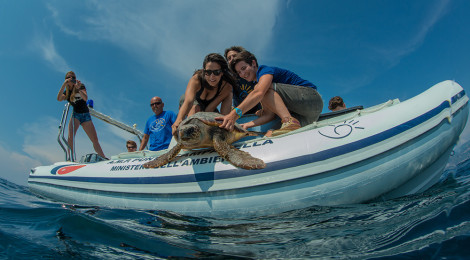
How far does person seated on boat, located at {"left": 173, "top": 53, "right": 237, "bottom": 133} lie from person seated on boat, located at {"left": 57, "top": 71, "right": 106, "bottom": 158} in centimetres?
395

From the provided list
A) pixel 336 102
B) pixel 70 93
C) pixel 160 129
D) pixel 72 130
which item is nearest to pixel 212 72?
pixel 160 129

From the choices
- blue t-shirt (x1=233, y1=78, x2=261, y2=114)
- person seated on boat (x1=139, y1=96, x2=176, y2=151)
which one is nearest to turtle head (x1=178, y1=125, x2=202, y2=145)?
blue t-shirt (x1=233, y1=78, x2=261, y2=114)

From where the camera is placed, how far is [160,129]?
5512 mm

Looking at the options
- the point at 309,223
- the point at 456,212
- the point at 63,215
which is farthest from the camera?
the point at 63,215

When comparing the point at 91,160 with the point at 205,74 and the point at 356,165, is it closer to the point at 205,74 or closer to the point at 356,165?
the point at 205,74

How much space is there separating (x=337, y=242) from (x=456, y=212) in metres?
1.04

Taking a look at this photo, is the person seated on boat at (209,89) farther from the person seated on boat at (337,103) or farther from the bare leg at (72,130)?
the bare leg at (72,130)

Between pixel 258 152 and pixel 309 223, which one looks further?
pixel 258 152

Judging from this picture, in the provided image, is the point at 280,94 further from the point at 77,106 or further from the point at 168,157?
the point at 77,106

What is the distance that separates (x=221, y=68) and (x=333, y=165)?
2302 mm

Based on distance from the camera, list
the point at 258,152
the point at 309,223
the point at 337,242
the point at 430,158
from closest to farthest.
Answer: the point at 337,242, the point at 309,223, the point at 430,158, the point at 258,152

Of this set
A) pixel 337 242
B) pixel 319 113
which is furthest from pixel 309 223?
pixel 319 113

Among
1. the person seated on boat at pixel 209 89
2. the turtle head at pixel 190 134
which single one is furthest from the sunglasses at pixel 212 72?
the turtle head at pixel 190 134

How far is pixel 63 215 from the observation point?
2365 mm
